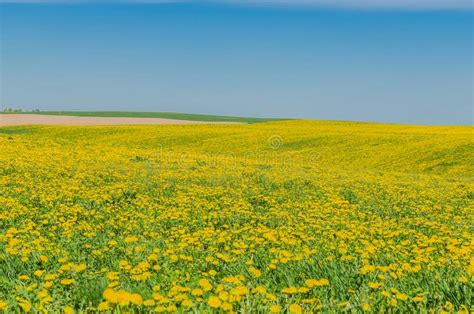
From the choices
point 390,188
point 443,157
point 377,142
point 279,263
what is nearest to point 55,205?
point 279,263

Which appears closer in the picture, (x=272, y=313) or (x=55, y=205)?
(x=272, y=313)

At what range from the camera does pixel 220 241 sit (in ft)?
27.6

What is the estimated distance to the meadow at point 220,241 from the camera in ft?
17.7

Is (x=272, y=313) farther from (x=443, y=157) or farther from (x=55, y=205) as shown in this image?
(x=443, y=157)

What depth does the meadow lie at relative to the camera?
540cm

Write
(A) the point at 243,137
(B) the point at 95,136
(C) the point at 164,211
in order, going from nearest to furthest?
(C) the point at 164,211
(A) the point at 243,137
(B) the point at 95,136

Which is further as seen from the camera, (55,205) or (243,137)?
(243,137)

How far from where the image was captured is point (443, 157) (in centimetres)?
3195

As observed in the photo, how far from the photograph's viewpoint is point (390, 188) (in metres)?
17.1

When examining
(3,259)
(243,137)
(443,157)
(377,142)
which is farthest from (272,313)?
(243,137)

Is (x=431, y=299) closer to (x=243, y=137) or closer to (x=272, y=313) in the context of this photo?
(x=272, y=313)

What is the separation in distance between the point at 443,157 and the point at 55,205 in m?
26.6

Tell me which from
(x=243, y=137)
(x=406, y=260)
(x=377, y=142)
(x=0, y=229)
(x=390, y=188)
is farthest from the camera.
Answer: (x=243, y=137)

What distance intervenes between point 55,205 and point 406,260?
856 cm
